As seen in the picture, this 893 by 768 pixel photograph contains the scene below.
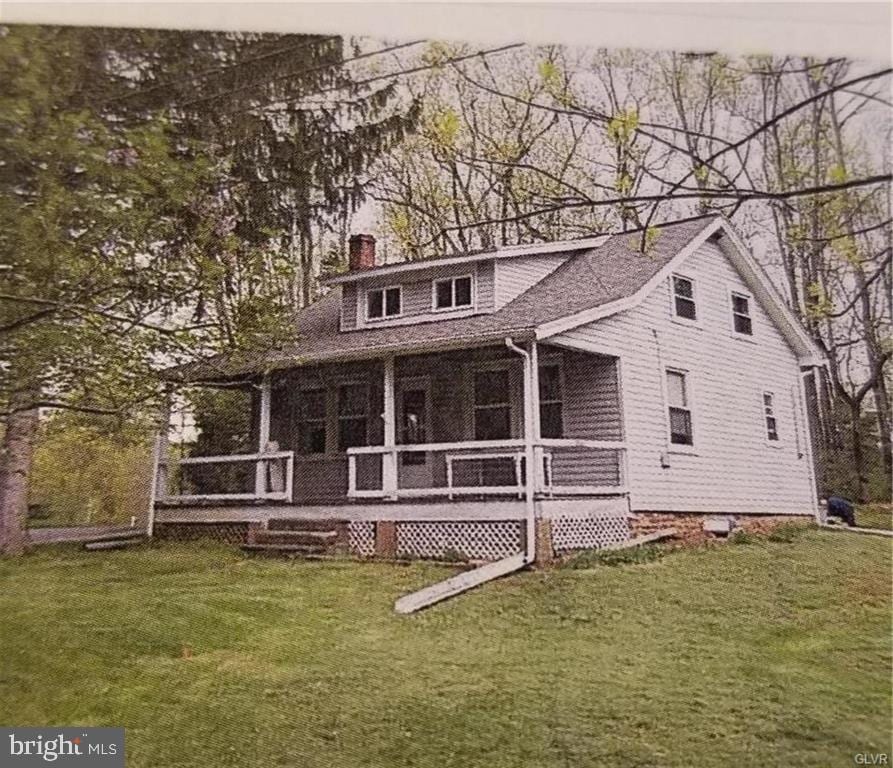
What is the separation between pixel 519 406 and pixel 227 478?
1.28 metres

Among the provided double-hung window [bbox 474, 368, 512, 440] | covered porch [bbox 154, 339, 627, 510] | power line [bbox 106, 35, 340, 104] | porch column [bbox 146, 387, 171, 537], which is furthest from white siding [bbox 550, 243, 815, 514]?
porch column [bbox 146, 387, 171, 537]

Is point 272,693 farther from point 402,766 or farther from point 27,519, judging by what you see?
point 27,519

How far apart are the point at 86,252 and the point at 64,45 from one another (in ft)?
2.38

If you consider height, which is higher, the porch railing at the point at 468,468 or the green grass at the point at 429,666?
the porch railing at the point at 468,468

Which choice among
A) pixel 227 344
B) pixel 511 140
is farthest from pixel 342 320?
pixel 511 140

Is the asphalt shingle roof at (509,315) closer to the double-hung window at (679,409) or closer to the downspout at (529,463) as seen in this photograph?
the downspout at (529,463)

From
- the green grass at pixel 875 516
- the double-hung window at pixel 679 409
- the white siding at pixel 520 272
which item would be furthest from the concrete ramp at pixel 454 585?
the green grass at pixel 875 516

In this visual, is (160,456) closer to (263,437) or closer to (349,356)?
(263,437)

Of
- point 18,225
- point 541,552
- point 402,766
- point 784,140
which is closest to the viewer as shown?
point 402,766

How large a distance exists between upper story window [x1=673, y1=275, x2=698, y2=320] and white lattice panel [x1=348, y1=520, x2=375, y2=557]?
1.94 meters

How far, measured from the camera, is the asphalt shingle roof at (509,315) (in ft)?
10.1

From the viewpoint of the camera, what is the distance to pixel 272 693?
2.37 m

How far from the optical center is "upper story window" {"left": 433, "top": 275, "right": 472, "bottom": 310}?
3.38 metres

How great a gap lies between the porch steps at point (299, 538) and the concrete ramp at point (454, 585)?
43 centimetres
